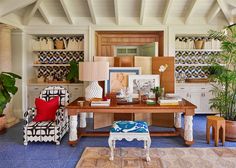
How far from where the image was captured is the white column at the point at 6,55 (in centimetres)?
560

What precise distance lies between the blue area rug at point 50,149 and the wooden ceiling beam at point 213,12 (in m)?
2.79

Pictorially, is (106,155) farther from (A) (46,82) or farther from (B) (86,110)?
(A) (46,82)

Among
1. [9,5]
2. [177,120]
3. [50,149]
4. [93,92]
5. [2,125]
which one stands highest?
[9,5]

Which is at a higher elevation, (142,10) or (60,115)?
(142,10)

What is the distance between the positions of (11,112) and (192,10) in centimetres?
490

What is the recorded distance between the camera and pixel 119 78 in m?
5.11

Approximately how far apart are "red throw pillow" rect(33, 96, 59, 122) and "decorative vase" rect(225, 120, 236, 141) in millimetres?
3172

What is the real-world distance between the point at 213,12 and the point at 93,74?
3.50 m

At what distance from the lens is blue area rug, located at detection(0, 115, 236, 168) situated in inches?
140

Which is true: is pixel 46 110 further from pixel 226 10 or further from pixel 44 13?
pixel 226 10

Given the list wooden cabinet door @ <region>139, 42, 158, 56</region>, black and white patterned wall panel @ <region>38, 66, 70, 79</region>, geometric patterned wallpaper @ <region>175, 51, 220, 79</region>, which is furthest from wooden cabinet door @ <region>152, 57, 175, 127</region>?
black and white patterned wall panel @ <region>38, 66, 70, 79</region>

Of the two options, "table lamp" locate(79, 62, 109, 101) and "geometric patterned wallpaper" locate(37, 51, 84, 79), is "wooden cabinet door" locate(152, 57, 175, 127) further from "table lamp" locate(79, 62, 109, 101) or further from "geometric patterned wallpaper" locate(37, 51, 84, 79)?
"geometric patterned wallpaper" locate(37, 51, 84, 79)

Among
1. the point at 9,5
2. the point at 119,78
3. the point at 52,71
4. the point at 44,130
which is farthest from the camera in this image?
the point at 52,71

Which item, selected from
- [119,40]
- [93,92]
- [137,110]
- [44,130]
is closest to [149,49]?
[119,40]
